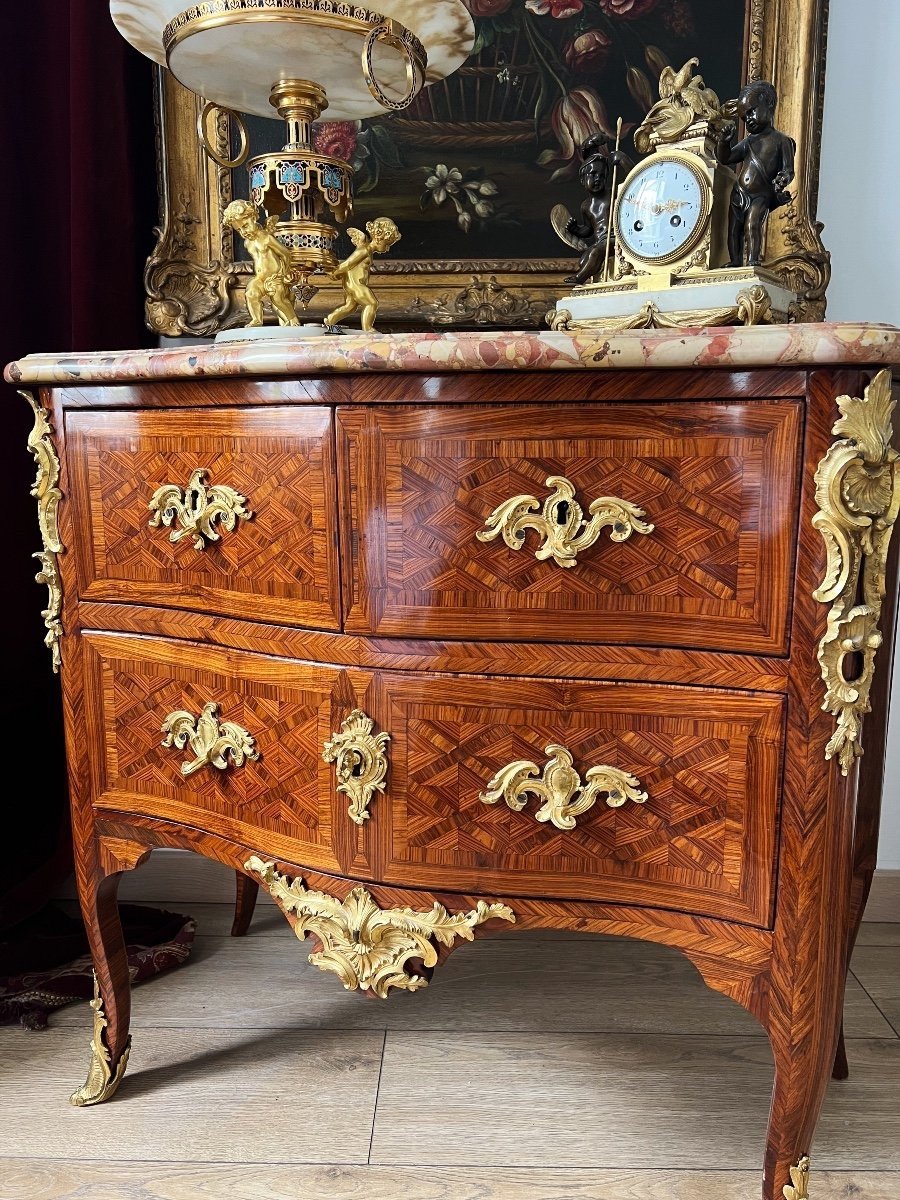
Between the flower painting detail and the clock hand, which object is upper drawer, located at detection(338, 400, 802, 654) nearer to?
the clock hand

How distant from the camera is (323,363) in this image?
984 mm

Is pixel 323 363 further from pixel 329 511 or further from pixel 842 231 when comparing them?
pixel 842 231

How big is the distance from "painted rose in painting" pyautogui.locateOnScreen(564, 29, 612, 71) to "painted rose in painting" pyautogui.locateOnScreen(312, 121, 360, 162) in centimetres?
38

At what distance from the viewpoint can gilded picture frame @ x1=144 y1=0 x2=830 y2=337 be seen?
1.59 m

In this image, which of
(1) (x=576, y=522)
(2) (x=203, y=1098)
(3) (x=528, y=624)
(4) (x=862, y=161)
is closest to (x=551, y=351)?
(1) (x=576, y=522)

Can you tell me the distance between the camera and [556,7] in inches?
63.9

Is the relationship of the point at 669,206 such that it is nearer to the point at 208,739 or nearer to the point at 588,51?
the point at 588,51

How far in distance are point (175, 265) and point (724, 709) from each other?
132 centimetres

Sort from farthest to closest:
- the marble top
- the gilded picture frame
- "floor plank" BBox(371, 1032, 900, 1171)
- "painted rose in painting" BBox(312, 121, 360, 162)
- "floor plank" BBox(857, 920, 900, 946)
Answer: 1. "floor plank" BBox(857, 920, 900, 946)
2. "painted rose in painting" BBox(312, 121, 360, 162)
3. the gilded picture frame
4. "floor plank" BBox(371, 1032, 900, 1171)
5. the marble top

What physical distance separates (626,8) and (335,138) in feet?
1.75

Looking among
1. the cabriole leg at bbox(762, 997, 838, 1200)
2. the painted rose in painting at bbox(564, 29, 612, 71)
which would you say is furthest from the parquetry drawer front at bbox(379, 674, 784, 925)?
the painted rose in painting at bbox(564, 29, 612, 71)

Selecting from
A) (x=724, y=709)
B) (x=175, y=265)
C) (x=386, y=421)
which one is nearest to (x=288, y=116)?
(x=175, y=265)

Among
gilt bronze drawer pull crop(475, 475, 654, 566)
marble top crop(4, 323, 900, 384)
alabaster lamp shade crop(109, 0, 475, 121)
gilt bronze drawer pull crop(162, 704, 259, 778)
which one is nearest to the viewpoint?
marble top crop(4, 323, 900, 384)

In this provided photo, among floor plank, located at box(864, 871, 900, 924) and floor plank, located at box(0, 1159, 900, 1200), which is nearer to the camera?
floor plank, located at box(0, 1159, 900, 1200)
